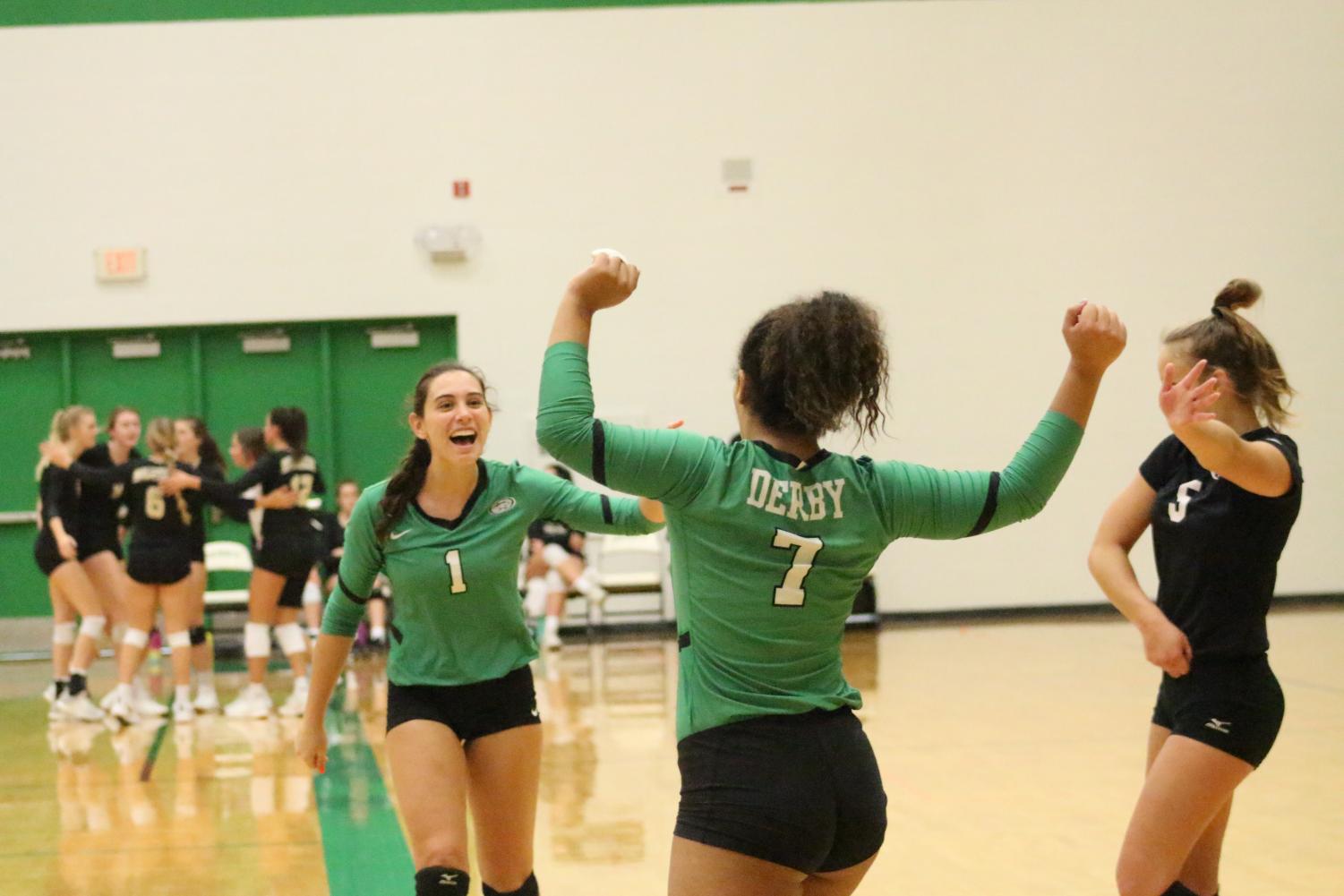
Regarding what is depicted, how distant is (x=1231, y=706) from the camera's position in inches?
119

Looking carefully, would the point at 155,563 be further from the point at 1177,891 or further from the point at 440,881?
the point at 1177,891

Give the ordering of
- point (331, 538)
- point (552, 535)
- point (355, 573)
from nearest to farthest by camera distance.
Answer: point (355, 573)
point (331, 538)
point (552, 535)

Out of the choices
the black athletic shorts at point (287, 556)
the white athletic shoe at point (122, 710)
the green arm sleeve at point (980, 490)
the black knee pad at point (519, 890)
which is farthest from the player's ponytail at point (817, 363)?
the white athletic shoe at point (122, 710)

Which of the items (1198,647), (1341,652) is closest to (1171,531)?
(1198,647)

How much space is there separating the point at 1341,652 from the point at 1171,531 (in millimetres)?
8249

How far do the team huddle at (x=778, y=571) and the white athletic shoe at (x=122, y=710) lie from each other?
19.4 ft

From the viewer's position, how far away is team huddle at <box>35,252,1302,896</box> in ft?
7.18

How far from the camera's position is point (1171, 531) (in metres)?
3.16

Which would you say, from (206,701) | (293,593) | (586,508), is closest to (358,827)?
(586,508)

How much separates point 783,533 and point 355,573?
162cm

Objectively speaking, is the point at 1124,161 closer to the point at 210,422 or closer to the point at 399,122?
the point at 399,122

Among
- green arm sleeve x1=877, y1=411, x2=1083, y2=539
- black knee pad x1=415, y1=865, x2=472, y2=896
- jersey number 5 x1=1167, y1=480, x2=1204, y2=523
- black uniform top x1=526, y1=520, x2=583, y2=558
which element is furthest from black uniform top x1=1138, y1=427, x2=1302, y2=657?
black uniform top x1=526, y1=520, x2=583, y2=558

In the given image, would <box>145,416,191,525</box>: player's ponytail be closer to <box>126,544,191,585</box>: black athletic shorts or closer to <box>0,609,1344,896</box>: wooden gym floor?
<box>126,544,191,585</box>: black athletic shorts

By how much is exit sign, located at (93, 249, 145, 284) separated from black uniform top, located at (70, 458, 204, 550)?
418 cm
